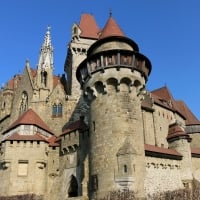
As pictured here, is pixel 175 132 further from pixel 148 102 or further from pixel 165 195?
pixel 165 195

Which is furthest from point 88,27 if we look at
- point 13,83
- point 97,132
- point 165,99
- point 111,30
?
point 97,132

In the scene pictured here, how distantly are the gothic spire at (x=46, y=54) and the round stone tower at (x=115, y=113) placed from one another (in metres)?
17.2

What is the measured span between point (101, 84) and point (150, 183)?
7.76 meters

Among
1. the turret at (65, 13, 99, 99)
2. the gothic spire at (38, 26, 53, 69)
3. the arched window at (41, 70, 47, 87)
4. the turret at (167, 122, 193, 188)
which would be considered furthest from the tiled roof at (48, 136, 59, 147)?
the gothic spire at (38, 26, 53, 69)

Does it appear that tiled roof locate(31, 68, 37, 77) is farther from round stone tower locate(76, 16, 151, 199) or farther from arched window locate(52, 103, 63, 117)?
round stone tower locate(76, 16, 151, 199)

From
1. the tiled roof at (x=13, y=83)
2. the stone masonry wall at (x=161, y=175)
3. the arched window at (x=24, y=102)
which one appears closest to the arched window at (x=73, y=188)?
the stone masonry wall at (x=161, y=175)

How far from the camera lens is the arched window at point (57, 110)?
37144 millimetres

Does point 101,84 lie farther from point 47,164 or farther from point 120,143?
point 47,164

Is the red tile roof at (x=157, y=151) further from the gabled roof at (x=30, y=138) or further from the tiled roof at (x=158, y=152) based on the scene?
the gabled roof at (x=30, y=138)

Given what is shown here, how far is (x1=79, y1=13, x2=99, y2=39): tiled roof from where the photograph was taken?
44.9 meters

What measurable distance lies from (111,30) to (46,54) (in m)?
18.6

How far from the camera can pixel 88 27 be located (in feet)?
154

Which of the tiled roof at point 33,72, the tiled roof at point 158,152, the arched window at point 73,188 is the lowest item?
the arched window at point 73,188

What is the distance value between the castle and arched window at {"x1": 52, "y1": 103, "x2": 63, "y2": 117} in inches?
4.4
